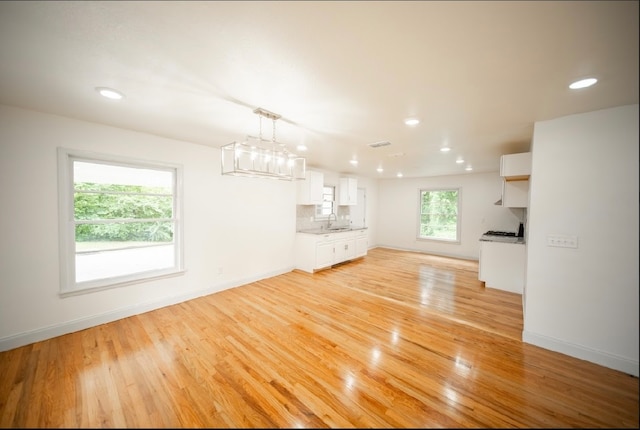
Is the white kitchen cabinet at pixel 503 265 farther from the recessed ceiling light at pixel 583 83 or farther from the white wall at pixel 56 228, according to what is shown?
the white wall at pixel 56 228

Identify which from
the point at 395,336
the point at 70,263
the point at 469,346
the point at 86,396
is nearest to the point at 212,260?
the point at 70,263

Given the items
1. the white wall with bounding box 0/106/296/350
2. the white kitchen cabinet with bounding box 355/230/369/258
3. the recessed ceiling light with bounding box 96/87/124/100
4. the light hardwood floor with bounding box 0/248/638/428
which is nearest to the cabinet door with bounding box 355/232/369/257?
the white kitchen cabinet with bounding box 355/230/369/258

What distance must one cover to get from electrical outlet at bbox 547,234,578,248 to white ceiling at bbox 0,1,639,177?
68cm

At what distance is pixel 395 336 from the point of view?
8.41ft

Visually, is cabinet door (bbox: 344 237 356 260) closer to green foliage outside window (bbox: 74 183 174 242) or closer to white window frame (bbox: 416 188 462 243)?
white window frame (bbox: 416 188 462 243)

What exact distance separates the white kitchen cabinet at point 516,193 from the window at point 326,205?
3914 mm

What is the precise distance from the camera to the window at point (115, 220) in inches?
104

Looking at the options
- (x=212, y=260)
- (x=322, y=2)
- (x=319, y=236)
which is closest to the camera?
(x=322, y=2)

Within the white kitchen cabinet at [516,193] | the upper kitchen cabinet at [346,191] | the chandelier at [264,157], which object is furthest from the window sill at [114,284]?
the white kitchen cabinet at [516,193]

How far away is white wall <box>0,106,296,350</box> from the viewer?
2318 mm

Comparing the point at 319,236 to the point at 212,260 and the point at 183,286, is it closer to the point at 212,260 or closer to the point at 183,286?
the point at 212,260

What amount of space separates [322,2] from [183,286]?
154 inches

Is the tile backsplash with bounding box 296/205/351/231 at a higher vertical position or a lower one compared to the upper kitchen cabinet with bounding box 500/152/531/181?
lower

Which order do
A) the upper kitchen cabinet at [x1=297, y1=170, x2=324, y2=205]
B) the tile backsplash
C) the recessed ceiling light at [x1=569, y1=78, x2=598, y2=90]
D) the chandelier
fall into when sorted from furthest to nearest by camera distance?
1. the tile backsplash
2. the upper kitchen cabinet at [x1=297, y1=170, x2=324, y2=205]
3. the chandelier
4. the recessed ceiling light at [x1=569, y1=78, x2=598, y2=90]
